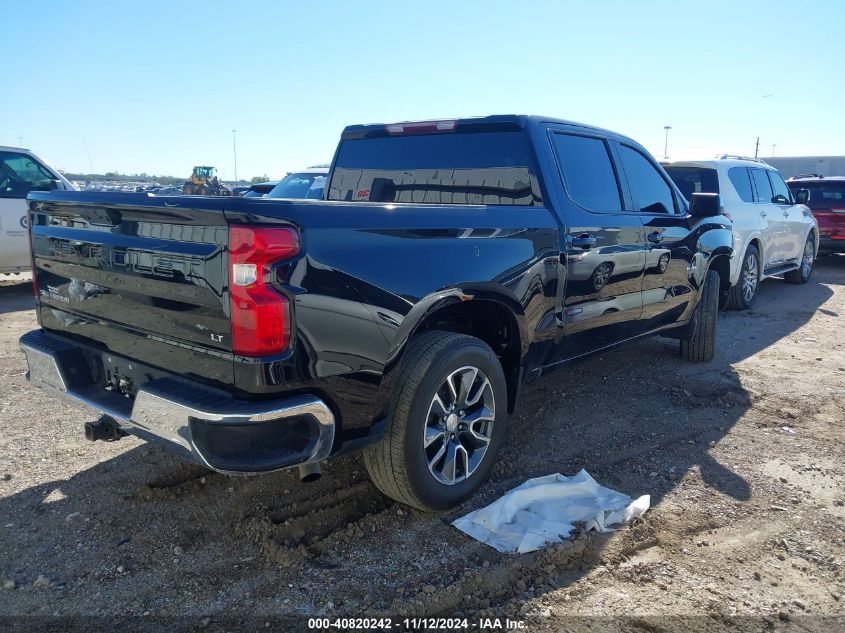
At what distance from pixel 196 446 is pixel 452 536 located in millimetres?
1277

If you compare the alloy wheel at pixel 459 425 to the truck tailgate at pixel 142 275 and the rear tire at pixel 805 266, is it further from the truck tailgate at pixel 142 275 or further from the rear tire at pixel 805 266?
the rear tire at pixel 805 266

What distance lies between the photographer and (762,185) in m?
8.84

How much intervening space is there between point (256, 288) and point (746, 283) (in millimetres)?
7759

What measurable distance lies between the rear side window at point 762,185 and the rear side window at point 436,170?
5.95 metres

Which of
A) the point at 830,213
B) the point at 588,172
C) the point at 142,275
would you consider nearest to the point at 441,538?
the point at 142,275

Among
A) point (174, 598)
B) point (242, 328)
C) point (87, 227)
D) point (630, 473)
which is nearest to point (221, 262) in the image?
point (242, 328)

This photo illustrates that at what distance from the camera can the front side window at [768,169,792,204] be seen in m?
9.23

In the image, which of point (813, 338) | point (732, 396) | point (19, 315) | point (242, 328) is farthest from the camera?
point (19, 315)

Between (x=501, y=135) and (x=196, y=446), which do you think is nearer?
(x=196, y=446)

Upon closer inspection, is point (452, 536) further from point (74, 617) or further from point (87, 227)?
point (87, 227)

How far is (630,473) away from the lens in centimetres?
381

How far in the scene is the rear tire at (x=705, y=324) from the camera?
232 inches

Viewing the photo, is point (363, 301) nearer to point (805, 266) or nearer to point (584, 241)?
point (584, 241)

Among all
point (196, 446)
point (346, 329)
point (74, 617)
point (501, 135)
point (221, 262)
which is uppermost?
point (501, 135)
